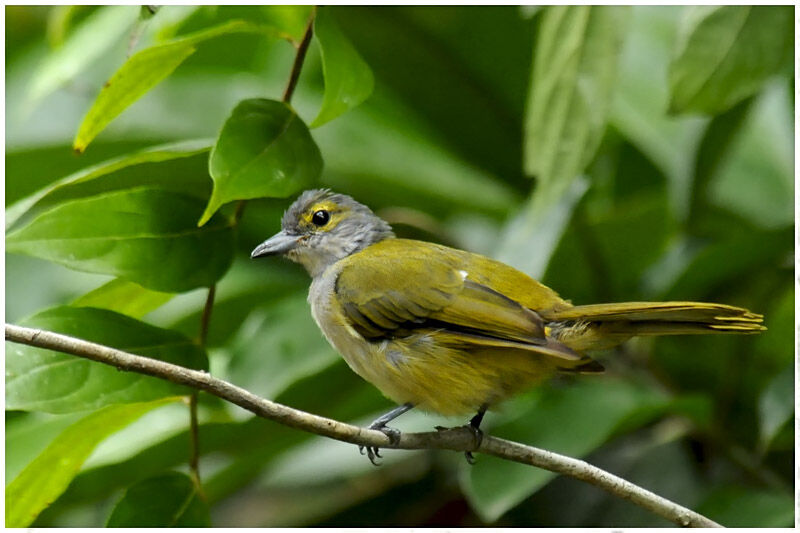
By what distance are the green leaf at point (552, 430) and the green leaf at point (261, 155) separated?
77 centimetres

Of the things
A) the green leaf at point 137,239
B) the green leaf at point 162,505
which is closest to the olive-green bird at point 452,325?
the green leaf at point 137,239

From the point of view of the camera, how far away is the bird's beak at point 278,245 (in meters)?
1.76

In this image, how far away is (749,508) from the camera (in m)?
2.06

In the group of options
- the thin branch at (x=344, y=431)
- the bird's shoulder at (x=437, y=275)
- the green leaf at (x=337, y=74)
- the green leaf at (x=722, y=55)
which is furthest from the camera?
the green leaf at (x=722, y=55)

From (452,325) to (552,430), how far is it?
573 mm

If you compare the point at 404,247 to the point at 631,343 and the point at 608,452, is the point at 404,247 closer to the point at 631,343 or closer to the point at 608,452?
the point at 631,343

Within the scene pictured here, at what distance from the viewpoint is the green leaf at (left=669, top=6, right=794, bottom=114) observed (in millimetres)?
1842

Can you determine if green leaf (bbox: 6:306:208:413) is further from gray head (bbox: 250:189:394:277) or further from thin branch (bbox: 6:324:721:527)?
gray head (bbox: 250:189:394:277)

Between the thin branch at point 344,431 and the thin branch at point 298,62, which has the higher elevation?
the thin branch at point 298,62

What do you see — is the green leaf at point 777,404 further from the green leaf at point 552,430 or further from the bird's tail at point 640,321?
the bird's tail at point 640,321

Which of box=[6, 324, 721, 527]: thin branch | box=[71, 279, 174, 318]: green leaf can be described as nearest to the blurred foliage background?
box=[71, 279, 174, 318]: green leaf

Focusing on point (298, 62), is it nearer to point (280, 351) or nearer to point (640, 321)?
point (640, 321)

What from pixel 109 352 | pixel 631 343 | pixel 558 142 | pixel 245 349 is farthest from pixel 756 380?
pixel 109 352

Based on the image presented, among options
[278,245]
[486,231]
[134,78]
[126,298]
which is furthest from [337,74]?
[486,231]
